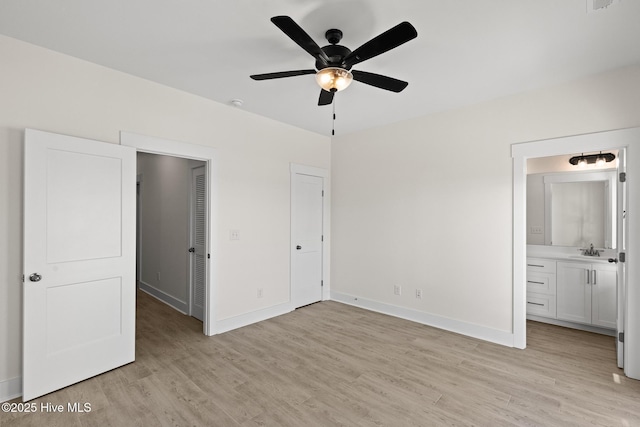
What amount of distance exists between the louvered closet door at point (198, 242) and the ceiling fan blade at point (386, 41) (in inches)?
104

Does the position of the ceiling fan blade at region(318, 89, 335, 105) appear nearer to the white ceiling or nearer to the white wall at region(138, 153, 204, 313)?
the white ceiling

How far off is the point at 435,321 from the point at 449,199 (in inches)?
60.2

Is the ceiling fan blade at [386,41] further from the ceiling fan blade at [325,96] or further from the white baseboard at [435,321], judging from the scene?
the white baseboard at [435,321]

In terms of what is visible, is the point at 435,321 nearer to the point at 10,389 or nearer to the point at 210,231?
the point at 210,231

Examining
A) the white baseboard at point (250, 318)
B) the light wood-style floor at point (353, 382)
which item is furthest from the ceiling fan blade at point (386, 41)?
the white baseboard at point (250, 318)

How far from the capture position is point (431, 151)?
396 centimetres

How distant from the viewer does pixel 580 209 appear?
412cm

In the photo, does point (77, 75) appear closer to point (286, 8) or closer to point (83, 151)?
point (83, 151)

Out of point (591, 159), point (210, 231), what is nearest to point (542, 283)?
point (591, 159)

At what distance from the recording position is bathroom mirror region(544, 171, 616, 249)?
391cm

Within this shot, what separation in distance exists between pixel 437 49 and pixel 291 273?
10.7ft

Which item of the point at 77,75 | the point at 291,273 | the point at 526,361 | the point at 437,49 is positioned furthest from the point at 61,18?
the point at 526,361

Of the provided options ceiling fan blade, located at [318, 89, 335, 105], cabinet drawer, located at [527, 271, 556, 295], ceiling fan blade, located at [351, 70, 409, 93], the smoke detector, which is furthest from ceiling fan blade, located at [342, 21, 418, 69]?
cabinet drawer, located at [527, 271, 556, 295]

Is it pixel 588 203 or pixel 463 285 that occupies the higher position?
pixel 588 203
